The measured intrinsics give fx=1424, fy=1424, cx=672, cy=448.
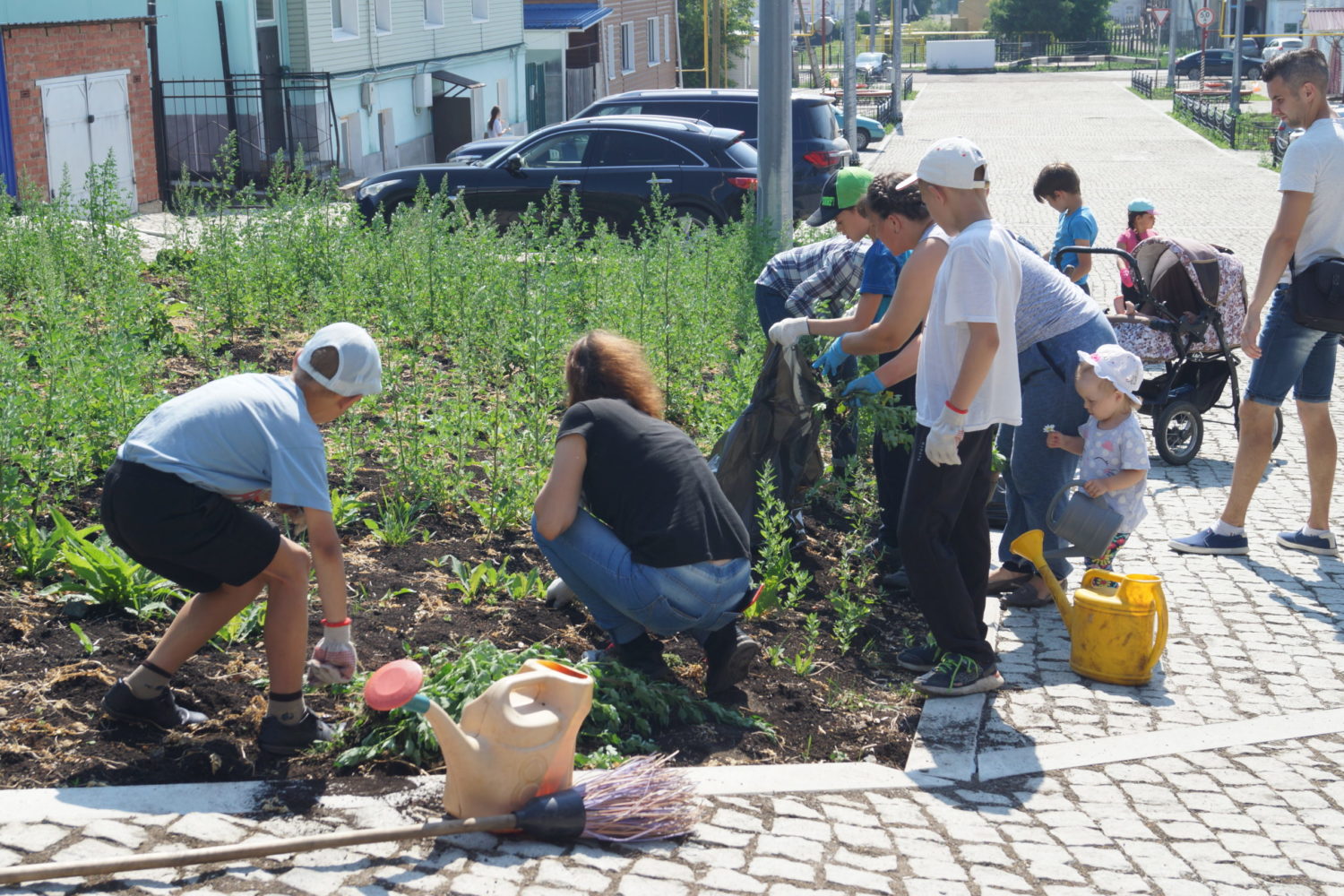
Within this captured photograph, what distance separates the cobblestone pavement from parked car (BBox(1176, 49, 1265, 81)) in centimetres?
6824

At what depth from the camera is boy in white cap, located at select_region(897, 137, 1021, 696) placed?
4.55m

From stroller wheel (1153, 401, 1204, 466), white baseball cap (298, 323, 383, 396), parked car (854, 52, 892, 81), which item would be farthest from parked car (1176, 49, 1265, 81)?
white baseball cap (298, 323, 383, 396)

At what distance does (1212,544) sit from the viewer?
6.61 m

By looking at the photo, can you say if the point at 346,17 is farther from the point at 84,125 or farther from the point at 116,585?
the point at 116,585

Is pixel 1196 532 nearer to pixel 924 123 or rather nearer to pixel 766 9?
pixel 766 9

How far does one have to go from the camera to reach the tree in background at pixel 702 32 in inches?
2063

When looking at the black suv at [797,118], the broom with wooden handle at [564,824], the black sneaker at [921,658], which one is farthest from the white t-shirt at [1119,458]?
the black suv at [797,118]

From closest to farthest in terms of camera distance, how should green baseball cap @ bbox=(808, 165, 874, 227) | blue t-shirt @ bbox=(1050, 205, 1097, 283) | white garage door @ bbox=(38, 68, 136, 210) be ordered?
green baseball cap @ bbox=(808, 165, 874, 227) < blue t-shirt @ bbox=(1050, 205, 1097, 283) < white garage door @ bbox=(38, 68, 136, 210)

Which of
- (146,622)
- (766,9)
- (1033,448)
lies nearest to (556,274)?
(766,9)

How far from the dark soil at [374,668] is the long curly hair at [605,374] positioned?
90cm

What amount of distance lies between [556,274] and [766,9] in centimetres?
317

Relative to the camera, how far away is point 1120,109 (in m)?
49.1

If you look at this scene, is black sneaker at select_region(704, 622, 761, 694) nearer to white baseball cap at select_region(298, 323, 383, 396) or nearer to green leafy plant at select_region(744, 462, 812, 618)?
green leafy plant at select_region(744, 462, 812, 618)

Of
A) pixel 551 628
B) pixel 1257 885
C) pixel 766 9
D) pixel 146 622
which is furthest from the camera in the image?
pixel 766 9
